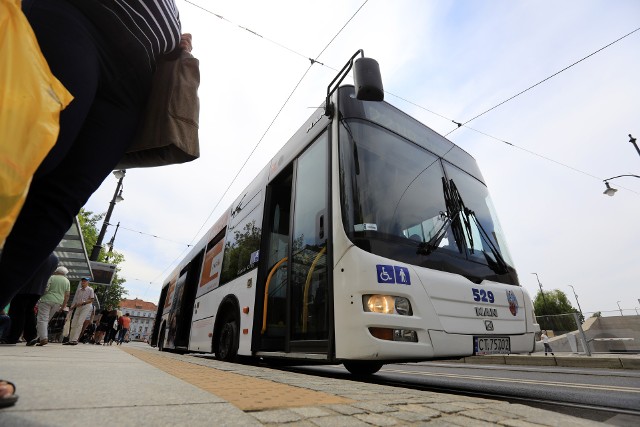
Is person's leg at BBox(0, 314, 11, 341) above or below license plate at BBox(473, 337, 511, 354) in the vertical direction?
above

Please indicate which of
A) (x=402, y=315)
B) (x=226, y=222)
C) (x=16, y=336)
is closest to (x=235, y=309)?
(x=226, y=222)

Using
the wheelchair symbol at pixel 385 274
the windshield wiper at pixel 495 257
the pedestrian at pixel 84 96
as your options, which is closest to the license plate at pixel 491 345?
the windshield wiper at pixel 495 257

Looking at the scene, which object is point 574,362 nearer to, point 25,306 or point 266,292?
point 266,292

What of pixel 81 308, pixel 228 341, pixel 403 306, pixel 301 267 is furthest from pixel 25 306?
pixel 403 306

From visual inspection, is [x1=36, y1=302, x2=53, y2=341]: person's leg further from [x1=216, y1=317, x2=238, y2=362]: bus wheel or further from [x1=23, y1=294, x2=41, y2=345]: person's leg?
[x1=216, y1=317, x2=238, y2=362]: bus wheel

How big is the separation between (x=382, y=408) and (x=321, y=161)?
9.92ft

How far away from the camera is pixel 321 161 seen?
405 cm

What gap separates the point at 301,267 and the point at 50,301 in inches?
225

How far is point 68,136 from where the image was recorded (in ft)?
4.17

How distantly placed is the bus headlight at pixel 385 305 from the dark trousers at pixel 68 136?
2114mm

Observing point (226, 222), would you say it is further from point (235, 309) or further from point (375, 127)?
point (375, 127)

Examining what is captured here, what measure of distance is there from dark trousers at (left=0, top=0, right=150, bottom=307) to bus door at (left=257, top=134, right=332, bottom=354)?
2.26 meters

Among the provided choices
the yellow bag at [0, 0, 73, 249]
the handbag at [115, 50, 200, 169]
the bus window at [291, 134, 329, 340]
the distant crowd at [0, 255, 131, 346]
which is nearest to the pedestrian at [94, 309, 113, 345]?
the distant crowd at [0, 255, 131, 346]

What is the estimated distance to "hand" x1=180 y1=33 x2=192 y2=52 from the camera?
198 centimetres
